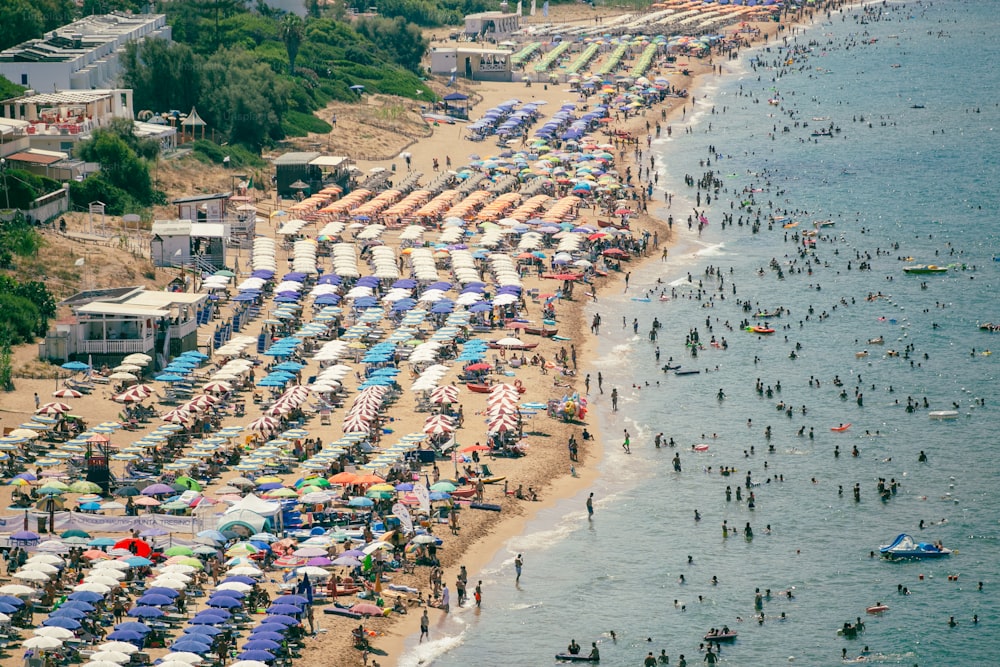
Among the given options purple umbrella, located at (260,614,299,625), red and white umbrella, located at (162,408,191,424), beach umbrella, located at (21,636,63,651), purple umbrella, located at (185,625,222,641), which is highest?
red and white umbrella, located at (162,408,191,424)

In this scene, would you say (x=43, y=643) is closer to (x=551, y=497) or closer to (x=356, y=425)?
(x=356, y=425)

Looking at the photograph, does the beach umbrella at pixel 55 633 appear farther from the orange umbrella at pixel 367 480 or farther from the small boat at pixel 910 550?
the small boat at pixel 910 550

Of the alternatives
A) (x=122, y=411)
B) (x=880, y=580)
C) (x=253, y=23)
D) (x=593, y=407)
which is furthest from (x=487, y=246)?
(x=253, y=23)

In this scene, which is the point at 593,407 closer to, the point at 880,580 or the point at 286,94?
the point at 880,580

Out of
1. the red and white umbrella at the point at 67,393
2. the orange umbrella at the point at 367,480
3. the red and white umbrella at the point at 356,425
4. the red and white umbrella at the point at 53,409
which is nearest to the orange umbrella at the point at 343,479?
the orange umbrella at the point at 367,480

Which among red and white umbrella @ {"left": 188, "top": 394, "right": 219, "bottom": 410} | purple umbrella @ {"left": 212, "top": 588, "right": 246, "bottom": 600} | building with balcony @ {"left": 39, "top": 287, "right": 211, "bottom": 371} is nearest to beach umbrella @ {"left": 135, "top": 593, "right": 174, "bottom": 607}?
purple umbrella @ {"left": 212, "top": 588, "right": 246, "bottom": 600}

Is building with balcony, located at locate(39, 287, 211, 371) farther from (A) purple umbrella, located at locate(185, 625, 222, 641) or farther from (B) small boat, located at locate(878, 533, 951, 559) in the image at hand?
(B) small boat, located at locate(878, 533, 951, 559)
